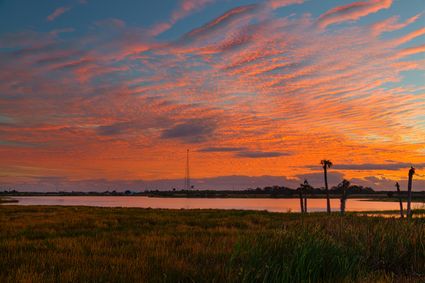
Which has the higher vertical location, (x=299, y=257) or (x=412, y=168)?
(x=412, y=168)

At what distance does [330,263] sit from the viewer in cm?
823

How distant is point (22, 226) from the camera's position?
2252 centimetres

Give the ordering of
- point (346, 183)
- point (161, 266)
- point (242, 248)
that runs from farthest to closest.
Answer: point (346, 183)
point (161, 266)
point (242, 248)

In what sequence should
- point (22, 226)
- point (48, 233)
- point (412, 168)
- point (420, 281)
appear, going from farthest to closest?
point (412, 168) → point (22, 226) → point (48, 233) → point (420, 281)

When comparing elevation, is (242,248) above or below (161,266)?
above

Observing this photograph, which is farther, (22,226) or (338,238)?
(22,226)

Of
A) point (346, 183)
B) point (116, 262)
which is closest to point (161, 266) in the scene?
point (116, 262)

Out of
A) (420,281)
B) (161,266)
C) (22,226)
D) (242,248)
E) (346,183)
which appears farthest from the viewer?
(346,183)

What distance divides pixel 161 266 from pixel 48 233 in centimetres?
1159

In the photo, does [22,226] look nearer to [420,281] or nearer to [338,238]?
[338,238]

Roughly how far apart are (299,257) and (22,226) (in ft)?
65.4

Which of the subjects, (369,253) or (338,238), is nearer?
(369,253)

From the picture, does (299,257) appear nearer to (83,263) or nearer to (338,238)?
(338,238)

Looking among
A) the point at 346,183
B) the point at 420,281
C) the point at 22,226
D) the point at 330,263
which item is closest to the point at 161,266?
the point at 330,263
